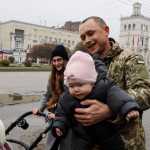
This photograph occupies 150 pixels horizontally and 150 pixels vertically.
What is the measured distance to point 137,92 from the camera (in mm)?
1561

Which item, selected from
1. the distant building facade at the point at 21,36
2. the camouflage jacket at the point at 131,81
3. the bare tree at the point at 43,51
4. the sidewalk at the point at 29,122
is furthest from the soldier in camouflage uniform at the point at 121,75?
the distant building facade at the point at 21,36

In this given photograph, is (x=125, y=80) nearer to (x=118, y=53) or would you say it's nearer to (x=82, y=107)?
(x=118, y=53)

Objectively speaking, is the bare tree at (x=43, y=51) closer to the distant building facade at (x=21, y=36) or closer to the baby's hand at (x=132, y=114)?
the distant building facade at (x=21, y=36)

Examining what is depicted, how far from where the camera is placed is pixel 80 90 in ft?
5.17

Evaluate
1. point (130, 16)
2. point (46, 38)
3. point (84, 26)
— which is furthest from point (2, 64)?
point (130, 16)

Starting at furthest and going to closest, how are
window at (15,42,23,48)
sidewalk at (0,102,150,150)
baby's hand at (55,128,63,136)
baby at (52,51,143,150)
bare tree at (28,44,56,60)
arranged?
window at (15,42,23,48) < bare tree at (28,44,56,60) < sidewalk at (0,102,150,150) < baby's hand at (55,128,63,136) < baby at (52,51,143,150)

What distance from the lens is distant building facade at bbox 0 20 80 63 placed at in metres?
62.2

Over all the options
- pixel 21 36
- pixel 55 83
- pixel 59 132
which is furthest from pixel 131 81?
pixel 21 36

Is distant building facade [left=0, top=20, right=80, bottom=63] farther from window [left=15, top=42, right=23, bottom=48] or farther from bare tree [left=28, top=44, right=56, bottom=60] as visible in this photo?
bare tree [left=28, top=44, right=56, bottom=60]

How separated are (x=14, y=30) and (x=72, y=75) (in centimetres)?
6352

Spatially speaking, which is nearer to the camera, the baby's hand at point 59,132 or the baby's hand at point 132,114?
the baby's hand at point 132,114

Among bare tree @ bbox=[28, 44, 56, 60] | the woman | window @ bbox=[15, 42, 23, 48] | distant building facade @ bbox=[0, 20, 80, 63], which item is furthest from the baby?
window @ bbox=[15, 42, 23, 48]

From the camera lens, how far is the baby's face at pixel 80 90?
1.58 m

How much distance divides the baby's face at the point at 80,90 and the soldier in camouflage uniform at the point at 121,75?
0.06 m
